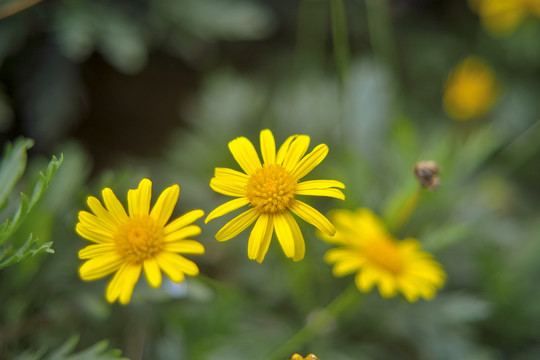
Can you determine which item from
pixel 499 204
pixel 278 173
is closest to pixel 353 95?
pixel 499 204

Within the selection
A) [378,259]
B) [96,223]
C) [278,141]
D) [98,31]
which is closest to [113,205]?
[96,223]

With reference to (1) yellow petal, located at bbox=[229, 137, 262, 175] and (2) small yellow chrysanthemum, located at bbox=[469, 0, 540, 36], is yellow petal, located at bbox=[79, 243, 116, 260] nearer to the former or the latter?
(1) yellow petal, located at bbox=[229, 137, 262, 175]

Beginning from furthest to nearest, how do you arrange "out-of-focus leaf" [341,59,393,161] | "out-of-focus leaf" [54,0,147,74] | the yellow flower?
1. the yellow flower
2. "out-of-focus leaf" [341,59,393,161]
3. "out-of-focus leaf" [54,0,147,74]

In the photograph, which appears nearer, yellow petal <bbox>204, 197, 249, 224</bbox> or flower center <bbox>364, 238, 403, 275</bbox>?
yellow petal <bbox>204, 197, 249, 224</bbox>

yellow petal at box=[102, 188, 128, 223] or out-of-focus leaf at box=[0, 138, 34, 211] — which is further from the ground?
out-of-focus leaf at box=[0, 138, 34, 211]

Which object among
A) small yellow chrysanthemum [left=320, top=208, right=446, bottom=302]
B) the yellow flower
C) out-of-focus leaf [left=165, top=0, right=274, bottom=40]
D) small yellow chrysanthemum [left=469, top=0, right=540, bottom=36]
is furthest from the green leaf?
small yellow chrysanthemum [left=469, top=0, right=540, bottom=36]
